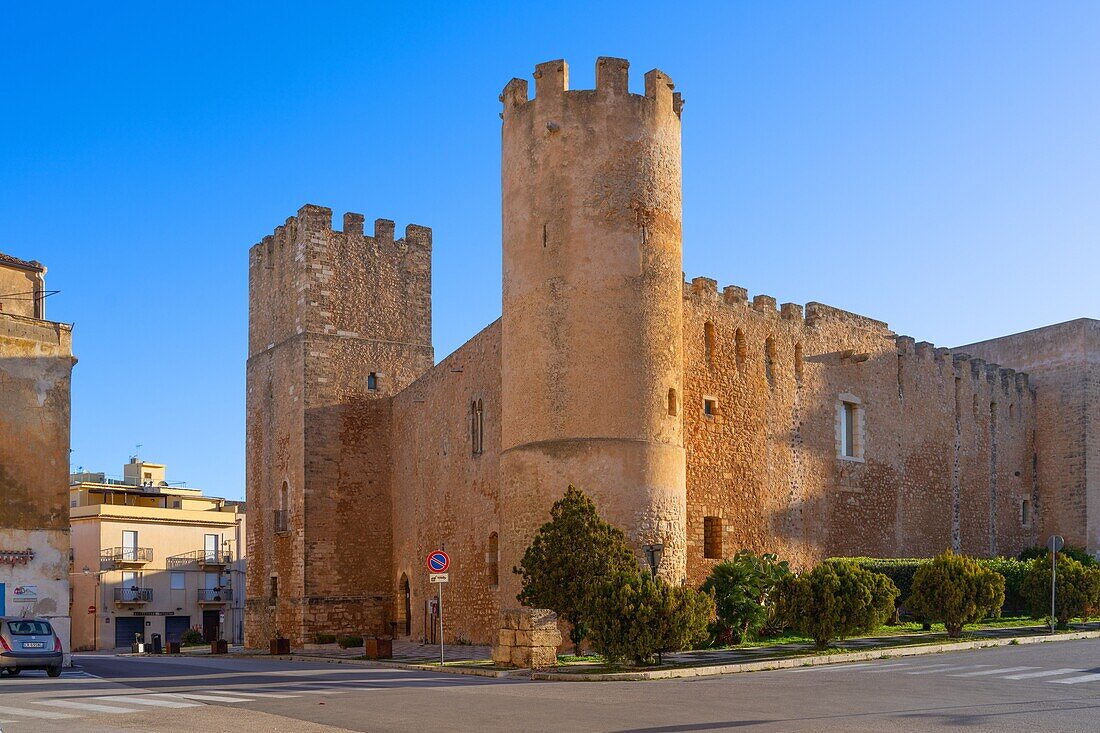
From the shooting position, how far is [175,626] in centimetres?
5272

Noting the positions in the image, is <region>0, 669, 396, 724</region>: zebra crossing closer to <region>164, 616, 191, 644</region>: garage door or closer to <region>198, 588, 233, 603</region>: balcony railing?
<region>164, 616, 191, 644</region>: garage door

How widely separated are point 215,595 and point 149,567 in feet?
11.6

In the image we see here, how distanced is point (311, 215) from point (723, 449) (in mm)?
14643

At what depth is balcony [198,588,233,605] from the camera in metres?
53.7

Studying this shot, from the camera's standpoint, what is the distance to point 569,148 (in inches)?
963

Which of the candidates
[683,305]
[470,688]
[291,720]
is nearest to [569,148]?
[683,305]

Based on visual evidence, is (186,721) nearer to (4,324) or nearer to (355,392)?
(4,324)

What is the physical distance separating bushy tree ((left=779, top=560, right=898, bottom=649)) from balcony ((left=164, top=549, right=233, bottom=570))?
37884mm

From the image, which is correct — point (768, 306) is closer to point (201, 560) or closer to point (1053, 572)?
point (1053, 572)

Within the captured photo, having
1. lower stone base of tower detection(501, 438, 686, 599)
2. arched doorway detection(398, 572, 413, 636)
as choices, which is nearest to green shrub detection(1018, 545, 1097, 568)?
lower stone base of tower detection(501, 438, 686, 599)

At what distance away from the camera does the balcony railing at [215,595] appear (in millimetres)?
53750

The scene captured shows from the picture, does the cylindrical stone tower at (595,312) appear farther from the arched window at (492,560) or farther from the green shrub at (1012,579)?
the green shrub at (1012,579)

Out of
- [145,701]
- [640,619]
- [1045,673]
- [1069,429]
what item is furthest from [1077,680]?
[1069,429]

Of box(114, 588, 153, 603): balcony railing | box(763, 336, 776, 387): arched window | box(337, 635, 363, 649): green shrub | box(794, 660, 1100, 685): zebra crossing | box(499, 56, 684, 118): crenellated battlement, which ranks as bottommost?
box(114, 588, 153, 603): balcony railing
